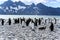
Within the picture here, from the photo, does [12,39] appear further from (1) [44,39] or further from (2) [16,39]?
(1) [44,39]

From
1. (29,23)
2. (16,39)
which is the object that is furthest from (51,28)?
(16,39)

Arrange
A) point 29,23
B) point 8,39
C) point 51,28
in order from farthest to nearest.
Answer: point 29,23 → point 51,28 → point 8,39

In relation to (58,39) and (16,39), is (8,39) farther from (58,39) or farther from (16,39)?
(58,39)

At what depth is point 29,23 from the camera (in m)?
56.8

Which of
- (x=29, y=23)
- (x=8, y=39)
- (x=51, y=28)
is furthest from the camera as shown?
(x=29, y=23)

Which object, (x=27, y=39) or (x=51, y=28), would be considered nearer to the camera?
(x=27, y=39)

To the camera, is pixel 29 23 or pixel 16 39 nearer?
pixel 16 39

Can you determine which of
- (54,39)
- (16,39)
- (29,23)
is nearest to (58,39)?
(54,39)

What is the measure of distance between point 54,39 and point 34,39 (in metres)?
2.74

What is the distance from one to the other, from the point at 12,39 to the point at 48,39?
15.9ft

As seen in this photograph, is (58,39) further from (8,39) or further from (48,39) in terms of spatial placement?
(8,39)

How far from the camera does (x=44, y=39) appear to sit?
28.9 m

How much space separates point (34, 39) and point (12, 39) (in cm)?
299

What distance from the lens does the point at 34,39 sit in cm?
2894
